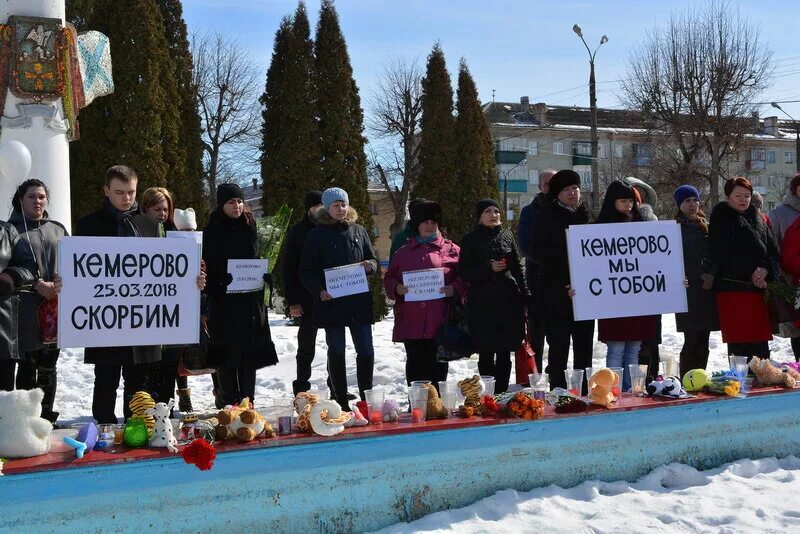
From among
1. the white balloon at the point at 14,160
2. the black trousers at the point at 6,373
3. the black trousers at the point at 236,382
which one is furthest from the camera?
the white balloon at the point at 14,160

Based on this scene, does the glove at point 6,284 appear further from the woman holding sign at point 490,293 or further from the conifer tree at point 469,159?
the conifer tree at point 469,159

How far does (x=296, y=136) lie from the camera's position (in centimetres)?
1978

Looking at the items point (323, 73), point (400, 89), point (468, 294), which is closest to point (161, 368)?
point (468, 294)

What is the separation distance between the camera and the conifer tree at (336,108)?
19891mm

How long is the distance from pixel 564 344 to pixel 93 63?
26.1 ft

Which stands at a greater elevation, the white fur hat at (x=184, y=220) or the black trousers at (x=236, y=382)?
the white fur hat at (x=184, y=220)

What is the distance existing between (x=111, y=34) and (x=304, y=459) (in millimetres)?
15293

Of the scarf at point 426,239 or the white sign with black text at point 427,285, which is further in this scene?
the scarf at point 426,239

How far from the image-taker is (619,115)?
64188mm

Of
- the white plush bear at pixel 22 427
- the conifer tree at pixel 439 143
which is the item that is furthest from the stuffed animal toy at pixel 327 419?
the conifer tree at pixel 439 143

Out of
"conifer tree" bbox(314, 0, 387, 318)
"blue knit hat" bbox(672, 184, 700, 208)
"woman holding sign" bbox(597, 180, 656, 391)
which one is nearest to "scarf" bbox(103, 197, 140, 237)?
"woman holding sign" bbox(597, 180, 656, 391)

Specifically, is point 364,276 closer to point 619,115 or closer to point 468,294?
point 468,294

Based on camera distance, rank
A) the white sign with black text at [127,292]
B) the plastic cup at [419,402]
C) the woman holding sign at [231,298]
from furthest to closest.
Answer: the woman holding sign at [231,298] → the white sign with black text at [127,292] → the plastic cup at [419,402]

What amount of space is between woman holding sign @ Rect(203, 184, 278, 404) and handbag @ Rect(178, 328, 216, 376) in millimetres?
47
